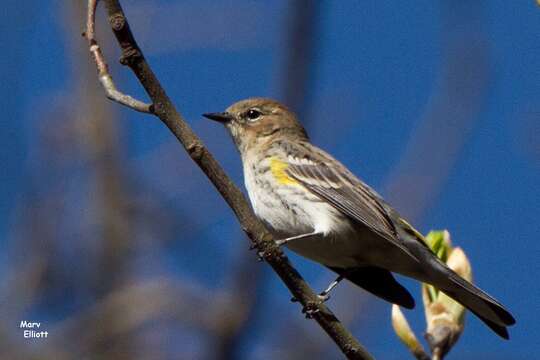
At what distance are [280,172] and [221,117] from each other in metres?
0.99

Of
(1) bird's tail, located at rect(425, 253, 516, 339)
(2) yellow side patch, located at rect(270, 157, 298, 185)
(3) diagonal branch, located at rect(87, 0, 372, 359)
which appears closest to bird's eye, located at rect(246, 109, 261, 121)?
(2) yellow side patch, located at rect(270, 157, 298, 185)

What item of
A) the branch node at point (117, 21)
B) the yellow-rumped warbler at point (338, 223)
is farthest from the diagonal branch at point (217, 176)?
the yellow-rumped warbler at point (338, 223)

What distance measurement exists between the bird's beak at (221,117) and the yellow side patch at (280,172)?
0.69 m

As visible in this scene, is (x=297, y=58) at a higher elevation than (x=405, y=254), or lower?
higher

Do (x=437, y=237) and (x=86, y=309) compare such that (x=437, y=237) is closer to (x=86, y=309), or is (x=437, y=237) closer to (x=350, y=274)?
(x=350, y=274)

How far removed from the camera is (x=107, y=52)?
24.2 ft

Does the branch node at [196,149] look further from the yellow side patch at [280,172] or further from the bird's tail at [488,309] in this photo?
the yellow side patch at [280,172]

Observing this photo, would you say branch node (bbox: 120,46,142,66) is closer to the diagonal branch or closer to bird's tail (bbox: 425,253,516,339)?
the diagonal branch

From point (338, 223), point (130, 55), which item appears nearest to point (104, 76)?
point (130, 55)

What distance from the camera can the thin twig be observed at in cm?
315

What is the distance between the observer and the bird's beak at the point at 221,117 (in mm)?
5978

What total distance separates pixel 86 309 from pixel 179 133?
3.47 m

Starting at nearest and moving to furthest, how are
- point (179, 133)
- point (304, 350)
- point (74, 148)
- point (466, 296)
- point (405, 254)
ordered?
point (179, 133) → point (466, 296) → point (405, 254) → point (304, 350) → point (74, 148)

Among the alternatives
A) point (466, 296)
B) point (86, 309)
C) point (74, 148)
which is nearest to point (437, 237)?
point (466, 296)
